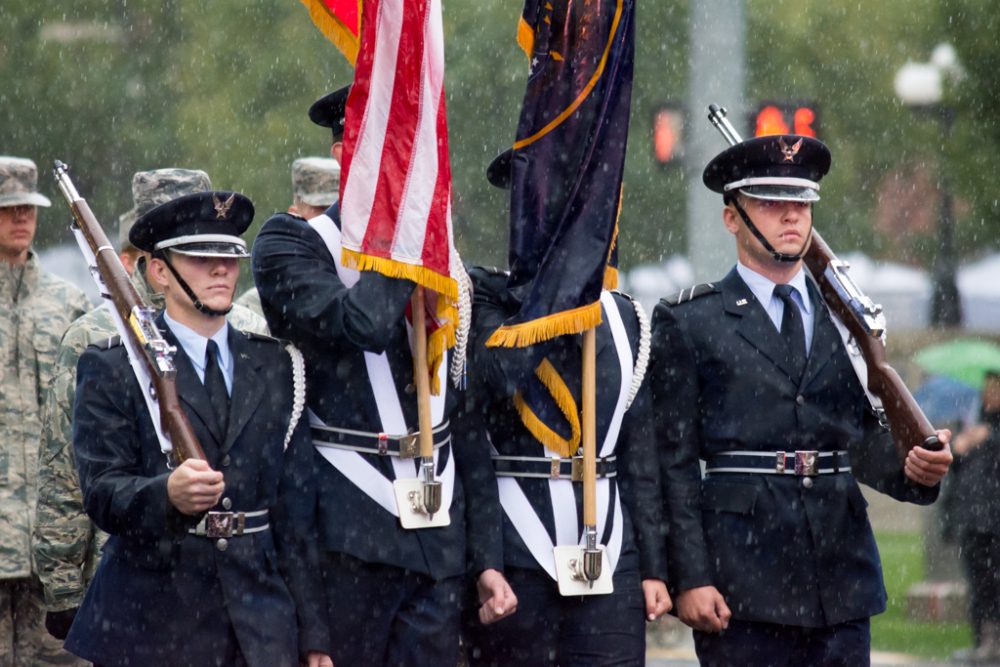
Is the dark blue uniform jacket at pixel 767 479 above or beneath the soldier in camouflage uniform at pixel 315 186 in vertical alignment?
beneath

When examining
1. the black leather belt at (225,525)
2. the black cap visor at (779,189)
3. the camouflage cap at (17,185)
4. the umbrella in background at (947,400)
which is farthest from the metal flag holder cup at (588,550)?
the umbrella in background at (947,400)

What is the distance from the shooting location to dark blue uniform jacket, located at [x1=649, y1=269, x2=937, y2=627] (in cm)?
645

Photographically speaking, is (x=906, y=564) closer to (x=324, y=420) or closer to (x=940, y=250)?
(x=940, y=250)

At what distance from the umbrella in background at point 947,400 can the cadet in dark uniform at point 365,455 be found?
326 inches

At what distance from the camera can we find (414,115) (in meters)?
6.30

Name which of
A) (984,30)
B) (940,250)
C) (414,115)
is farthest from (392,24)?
(940,250)

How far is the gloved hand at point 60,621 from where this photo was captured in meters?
6.91

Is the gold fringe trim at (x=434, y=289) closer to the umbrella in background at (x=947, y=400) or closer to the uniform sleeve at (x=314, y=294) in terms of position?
the uniform sleeve at (x=314, y=294)

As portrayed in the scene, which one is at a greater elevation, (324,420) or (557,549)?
(324,420)

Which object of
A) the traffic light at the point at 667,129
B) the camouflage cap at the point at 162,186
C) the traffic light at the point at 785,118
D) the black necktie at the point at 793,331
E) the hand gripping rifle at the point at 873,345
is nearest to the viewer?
the hand gripping rifle at the point at 873,345

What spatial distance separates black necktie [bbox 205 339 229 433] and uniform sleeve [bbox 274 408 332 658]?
0.24 m

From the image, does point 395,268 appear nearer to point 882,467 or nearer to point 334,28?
point 334,28

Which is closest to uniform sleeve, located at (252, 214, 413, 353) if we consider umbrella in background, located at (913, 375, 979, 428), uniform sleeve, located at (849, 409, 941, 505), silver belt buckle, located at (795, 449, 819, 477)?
silver belt buckle, located at (795, 449, 819, 477)

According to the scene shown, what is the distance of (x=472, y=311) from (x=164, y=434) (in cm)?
128
